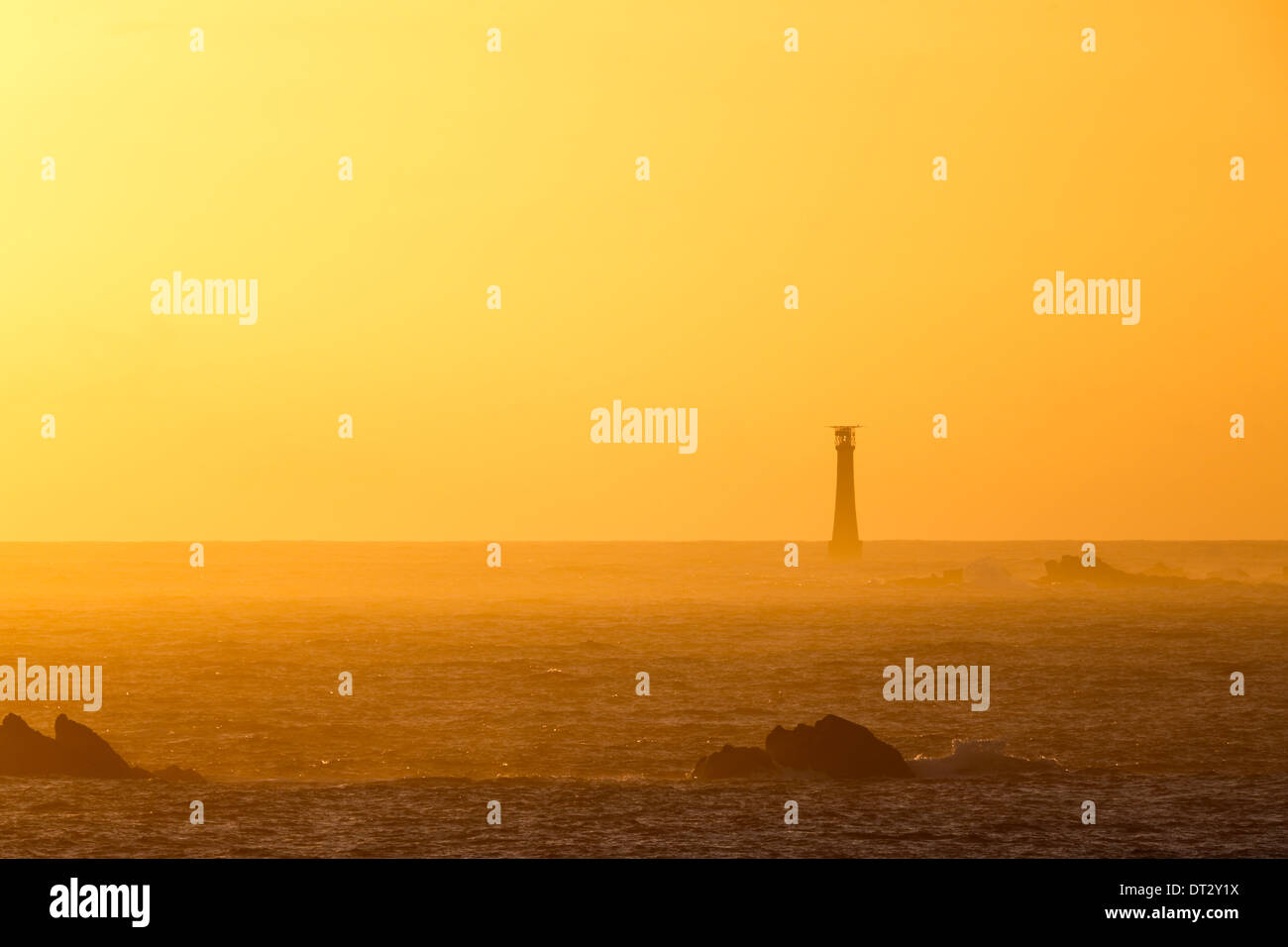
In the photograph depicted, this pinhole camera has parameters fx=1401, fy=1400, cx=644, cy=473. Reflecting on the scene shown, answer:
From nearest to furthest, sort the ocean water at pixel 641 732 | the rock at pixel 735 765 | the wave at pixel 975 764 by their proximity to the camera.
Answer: the ocean water at pixel 641 732, the rock at pixel 735 765, the wave at pixel 975 764

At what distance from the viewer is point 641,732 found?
215 ft

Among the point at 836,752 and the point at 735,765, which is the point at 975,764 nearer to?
the point at 836,752

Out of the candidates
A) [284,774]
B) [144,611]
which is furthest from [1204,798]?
[144,611]

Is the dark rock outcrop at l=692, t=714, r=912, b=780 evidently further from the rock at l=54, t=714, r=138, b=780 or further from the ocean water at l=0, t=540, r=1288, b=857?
the rock at l=54, t=714, r=138, b=780

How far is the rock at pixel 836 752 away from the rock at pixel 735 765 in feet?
1.37

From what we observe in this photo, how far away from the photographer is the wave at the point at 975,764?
4803cm

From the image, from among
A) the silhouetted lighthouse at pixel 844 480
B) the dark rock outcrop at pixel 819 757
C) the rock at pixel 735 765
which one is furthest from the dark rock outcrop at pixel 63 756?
the silhouetted lighthouse at pixel 844 480

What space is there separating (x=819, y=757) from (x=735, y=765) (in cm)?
293

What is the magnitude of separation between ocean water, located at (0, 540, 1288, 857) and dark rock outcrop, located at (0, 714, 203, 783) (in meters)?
1.38

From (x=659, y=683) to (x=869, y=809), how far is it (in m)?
44.9

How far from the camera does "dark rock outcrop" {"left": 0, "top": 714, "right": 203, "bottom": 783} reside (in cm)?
4772

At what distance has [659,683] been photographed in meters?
86.8

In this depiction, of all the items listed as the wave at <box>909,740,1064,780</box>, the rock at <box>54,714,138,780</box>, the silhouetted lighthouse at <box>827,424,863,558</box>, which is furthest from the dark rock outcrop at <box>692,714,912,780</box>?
the silhouetted lighthouse at <box>827,424,863,558</box>

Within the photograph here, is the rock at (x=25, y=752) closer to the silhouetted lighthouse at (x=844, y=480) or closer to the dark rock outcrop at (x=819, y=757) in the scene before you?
the dark rock outcrop at (x=819, y=757)
